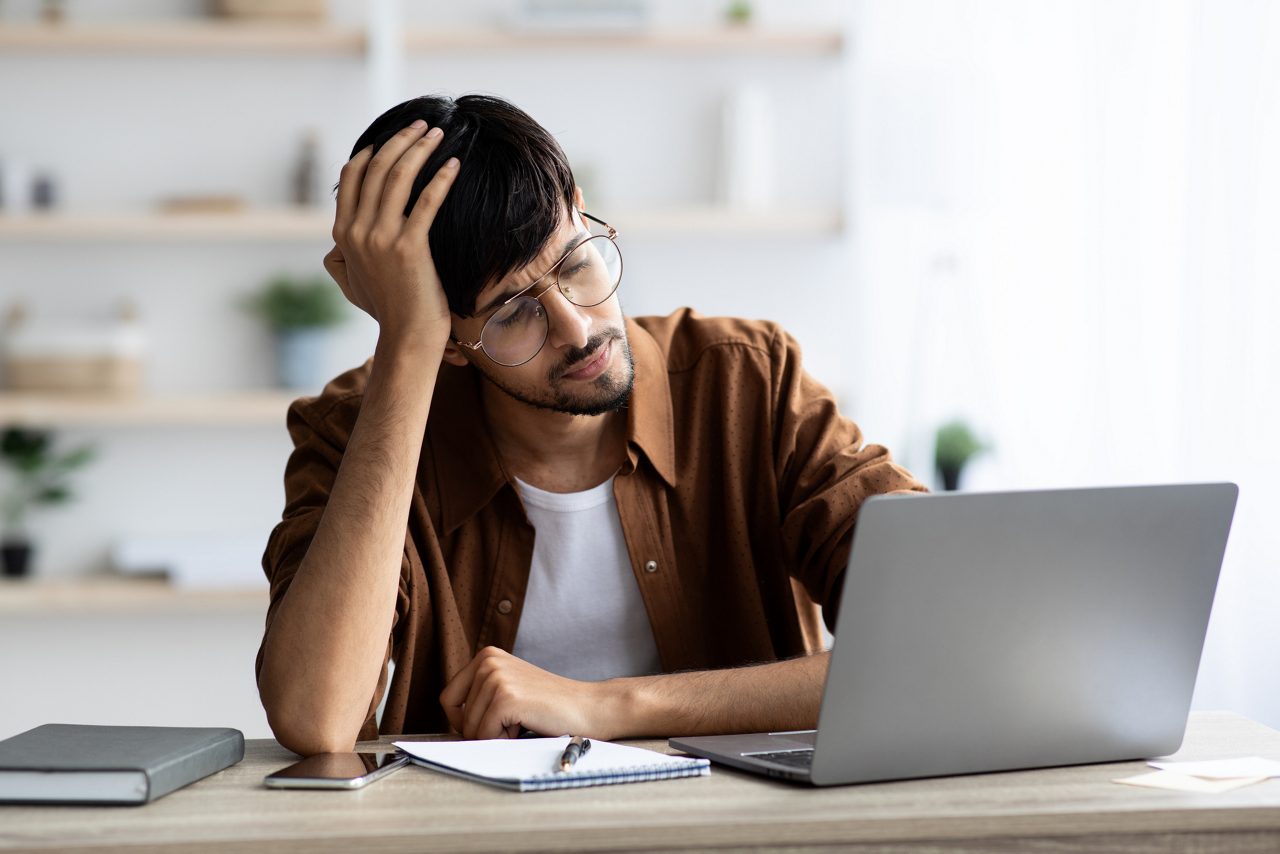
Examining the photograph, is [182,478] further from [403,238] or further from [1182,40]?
[1182,40]

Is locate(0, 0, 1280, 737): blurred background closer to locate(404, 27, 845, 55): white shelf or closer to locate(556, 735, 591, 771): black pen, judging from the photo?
locate(404, 27, 845, 55): white shelf

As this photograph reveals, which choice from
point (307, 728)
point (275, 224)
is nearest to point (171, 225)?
point (275, 224)

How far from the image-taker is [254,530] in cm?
338

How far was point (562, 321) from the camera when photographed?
4.85 feet

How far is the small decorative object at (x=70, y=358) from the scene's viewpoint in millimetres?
3174

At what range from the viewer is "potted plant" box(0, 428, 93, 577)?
3252mm

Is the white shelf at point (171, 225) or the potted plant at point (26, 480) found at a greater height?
the white shelf at point (171, 225)

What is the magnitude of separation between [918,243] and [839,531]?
2052mm

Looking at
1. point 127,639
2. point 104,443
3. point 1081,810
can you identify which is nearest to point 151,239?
point 104,443

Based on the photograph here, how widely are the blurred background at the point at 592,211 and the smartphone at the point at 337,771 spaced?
2.15 meters

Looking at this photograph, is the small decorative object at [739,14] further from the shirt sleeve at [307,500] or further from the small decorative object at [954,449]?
the shirt sleeve at [307,500]

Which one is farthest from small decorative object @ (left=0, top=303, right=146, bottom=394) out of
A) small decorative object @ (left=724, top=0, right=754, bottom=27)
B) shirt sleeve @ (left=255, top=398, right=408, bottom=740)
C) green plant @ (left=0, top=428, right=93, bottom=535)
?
shirt sleeve @ (left=255, top=398, right=408, bottom=740)

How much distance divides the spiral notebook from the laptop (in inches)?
2.5

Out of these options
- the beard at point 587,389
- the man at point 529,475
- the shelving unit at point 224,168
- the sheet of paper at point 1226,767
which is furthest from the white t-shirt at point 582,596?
the shelving unit at point 224,168
